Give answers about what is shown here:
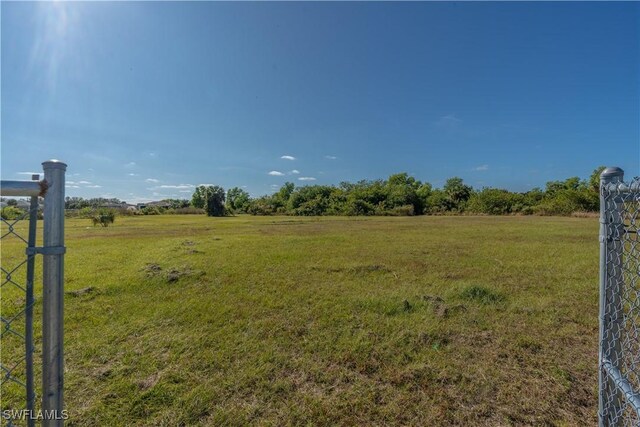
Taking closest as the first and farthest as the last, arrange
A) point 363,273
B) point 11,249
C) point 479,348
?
1. point 479,348
2. point 363,273
3. point 11,249

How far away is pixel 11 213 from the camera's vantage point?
111 centimetres

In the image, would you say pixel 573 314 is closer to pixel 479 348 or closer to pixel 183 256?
pixel 479 348

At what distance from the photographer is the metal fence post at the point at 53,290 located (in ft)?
3.25

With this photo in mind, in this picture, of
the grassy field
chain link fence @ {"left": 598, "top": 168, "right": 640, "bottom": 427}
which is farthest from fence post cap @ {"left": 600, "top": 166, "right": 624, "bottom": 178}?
the grassy field

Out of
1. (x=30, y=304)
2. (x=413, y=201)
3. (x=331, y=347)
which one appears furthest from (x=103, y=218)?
(x=413, y=201)

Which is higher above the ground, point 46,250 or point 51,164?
point 51,164

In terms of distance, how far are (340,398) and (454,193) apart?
44783 mm

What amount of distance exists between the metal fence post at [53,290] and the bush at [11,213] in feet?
0.58

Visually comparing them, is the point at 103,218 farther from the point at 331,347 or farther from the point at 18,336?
the point at 331,347

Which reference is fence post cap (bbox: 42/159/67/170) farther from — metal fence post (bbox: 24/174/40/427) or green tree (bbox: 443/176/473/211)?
green tree (bbox: 443/176/473/211)

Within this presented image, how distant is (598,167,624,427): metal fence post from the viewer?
1.32 meters

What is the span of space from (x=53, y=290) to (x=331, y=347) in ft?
7.77

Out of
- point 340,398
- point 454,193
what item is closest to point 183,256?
point 340,398

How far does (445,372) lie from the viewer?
2.44 m
